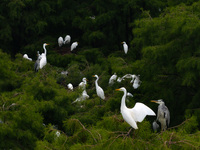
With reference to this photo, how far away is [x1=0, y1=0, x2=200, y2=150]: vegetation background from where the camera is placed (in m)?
5.09

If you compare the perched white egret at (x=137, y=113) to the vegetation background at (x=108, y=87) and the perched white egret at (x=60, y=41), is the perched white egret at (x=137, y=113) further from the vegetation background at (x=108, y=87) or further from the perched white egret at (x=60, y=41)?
the perched white egret at (x=60, y=41)

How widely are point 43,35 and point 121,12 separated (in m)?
4.95

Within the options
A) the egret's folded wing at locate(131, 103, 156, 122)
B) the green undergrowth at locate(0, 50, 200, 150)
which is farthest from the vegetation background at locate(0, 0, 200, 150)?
the egret's folded wing at locate(131, 103, 156, 122)

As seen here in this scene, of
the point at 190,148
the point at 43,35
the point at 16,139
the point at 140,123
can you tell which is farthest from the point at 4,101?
the point at 43,35

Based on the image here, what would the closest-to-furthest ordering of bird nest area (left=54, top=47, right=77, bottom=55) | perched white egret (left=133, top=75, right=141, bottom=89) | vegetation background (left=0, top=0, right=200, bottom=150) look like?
vegetation background (left=0, top=0, right=200, bottom=150), perched white egret (left=133, top=75, right=141, bottom=89), bird nest area (left=54, top=47, right=77, bottom=55)

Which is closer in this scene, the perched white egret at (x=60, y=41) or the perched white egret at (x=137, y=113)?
the perched white egret at (x=137, y=113)

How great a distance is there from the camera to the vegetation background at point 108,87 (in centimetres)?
509

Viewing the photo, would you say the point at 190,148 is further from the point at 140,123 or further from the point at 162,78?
the point at 162,78

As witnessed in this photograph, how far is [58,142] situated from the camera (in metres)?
5.08

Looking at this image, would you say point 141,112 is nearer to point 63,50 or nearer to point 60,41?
point 60,41

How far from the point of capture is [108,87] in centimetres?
1092

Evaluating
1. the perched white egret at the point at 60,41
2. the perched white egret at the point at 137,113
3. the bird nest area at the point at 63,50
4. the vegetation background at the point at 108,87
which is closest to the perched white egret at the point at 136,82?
the vegetation background at the point at 108,87

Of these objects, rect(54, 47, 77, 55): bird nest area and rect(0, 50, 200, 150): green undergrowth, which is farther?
rect(54, 47, 77, 55): bird nest area

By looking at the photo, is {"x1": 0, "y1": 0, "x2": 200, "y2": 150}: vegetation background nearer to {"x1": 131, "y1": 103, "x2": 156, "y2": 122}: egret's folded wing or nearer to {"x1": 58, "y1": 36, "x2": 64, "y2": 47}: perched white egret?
{"x1": 131, "y1": 103, "x2": 156, "y2": 122}: egret's folded wing
